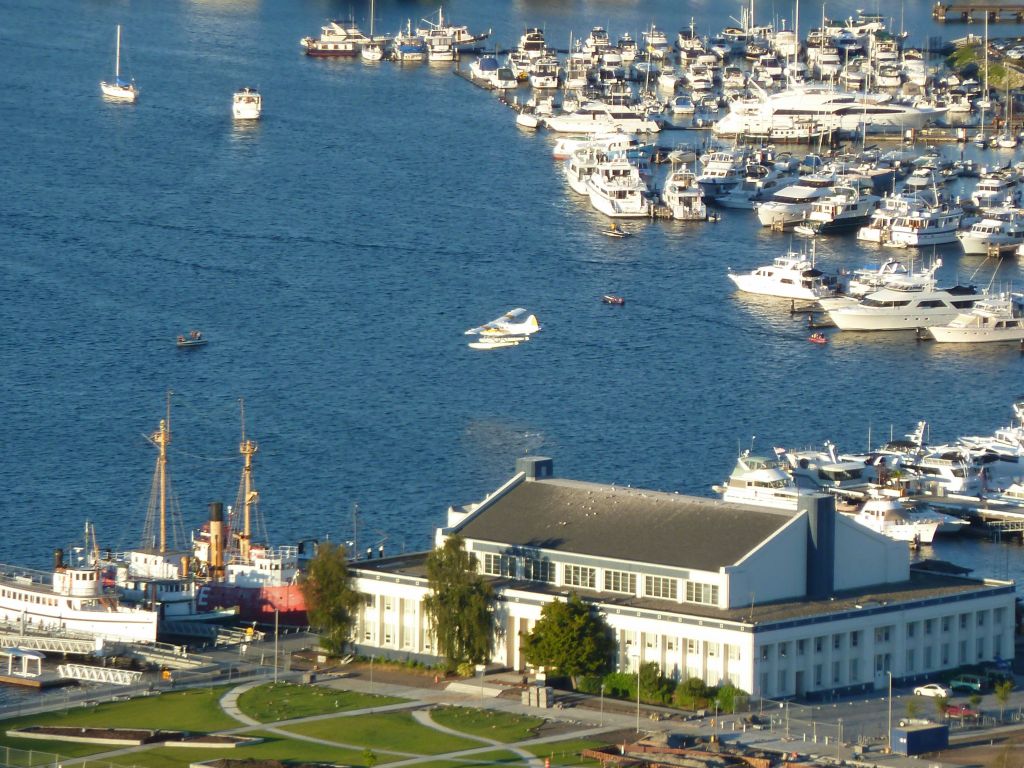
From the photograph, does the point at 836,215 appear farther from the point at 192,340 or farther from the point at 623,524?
the point at 623,524

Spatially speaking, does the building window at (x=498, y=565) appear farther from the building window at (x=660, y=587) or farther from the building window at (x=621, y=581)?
the building window at (x=660, y=587)

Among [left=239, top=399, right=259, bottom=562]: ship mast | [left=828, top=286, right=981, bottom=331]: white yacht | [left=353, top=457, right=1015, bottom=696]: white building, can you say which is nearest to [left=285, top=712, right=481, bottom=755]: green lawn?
[left=353, top=457, right=1015, bottom=696]: white building

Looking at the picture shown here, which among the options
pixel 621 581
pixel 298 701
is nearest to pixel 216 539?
pixel 298 701

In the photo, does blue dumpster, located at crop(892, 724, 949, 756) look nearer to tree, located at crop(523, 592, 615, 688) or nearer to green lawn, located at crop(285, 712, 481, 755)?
tree, located at crop(523, 592, 615, 688)

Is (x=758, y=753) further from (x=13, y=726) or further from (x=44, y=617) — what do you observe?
(x=44, y=617)

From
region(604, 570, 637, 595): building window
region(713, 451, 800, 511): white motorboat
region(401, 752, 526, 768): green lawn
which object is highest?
region(713, 451, 800, 511): white motorboat

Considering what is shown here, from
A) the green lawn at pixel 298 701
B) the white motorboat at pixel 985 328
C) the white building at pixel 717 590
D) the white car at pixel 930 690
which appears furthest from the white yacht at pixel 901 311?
the green lawn at pixel 298 701
